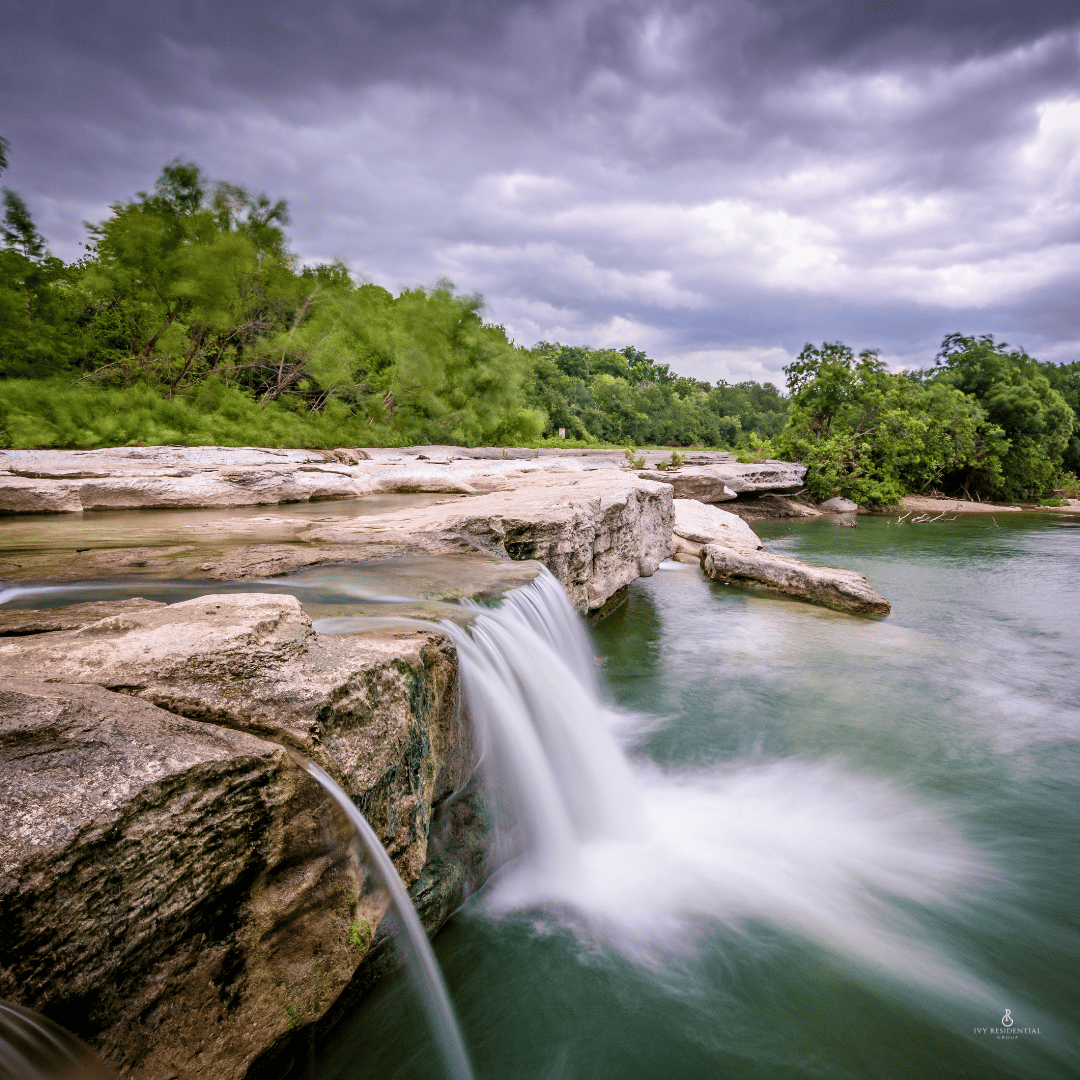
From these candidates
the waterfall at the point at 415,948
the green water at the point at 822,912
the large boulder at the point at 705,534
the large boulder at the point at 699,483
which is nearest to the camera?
the waterfall at the point at 415,948

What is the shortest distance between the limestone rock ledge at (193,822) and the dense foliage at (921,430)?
96.9 ft

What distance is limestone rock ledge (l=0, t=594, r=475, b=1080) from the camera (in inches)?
53.2

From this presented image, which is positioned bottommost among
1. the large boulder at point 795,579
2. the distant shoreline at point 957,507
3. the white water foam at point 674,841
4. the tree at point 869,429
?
the white water foam at point 674,841

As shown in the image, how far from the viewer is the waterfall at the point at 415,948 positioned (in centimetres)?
201

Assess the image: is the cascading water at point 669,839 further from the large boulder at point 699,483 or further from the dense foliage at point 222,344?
the large boulder at point 699,483

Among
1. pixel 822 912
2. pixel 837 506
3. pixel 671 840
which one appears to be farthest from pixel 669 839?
pixel 837 506

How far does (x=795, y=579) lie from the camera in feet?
32.0

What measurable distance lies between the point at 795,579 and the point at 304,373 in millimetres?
18048

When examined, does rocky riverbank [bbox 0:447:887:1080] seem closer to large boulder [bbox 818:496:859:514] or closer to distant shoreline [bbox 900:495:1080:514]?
large boulder [bbox 818:496:859:514]

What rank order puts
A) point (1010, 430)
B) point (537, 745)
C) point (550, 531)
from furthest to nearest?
1. point (1010, 430)
2. point (550, 531)
3. point (537, 745)

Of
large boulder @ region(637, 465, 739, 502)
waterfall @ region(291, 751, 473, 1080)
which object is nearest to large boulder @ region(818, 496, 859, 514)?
large boulder @ region(637, 465, 739, 502)

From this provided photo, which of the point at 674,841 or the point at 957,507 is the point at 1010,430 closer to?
the point at 957,507

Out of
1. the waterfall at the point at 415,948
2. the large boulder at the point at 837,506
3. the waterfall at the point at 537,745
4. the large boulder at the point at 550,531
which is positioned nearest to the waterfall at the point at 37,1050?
the waterfall at the point at 415,948

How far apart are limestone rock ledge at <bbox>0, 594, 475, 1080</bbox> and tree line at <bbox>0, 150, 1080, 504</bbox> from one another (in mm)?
14313
